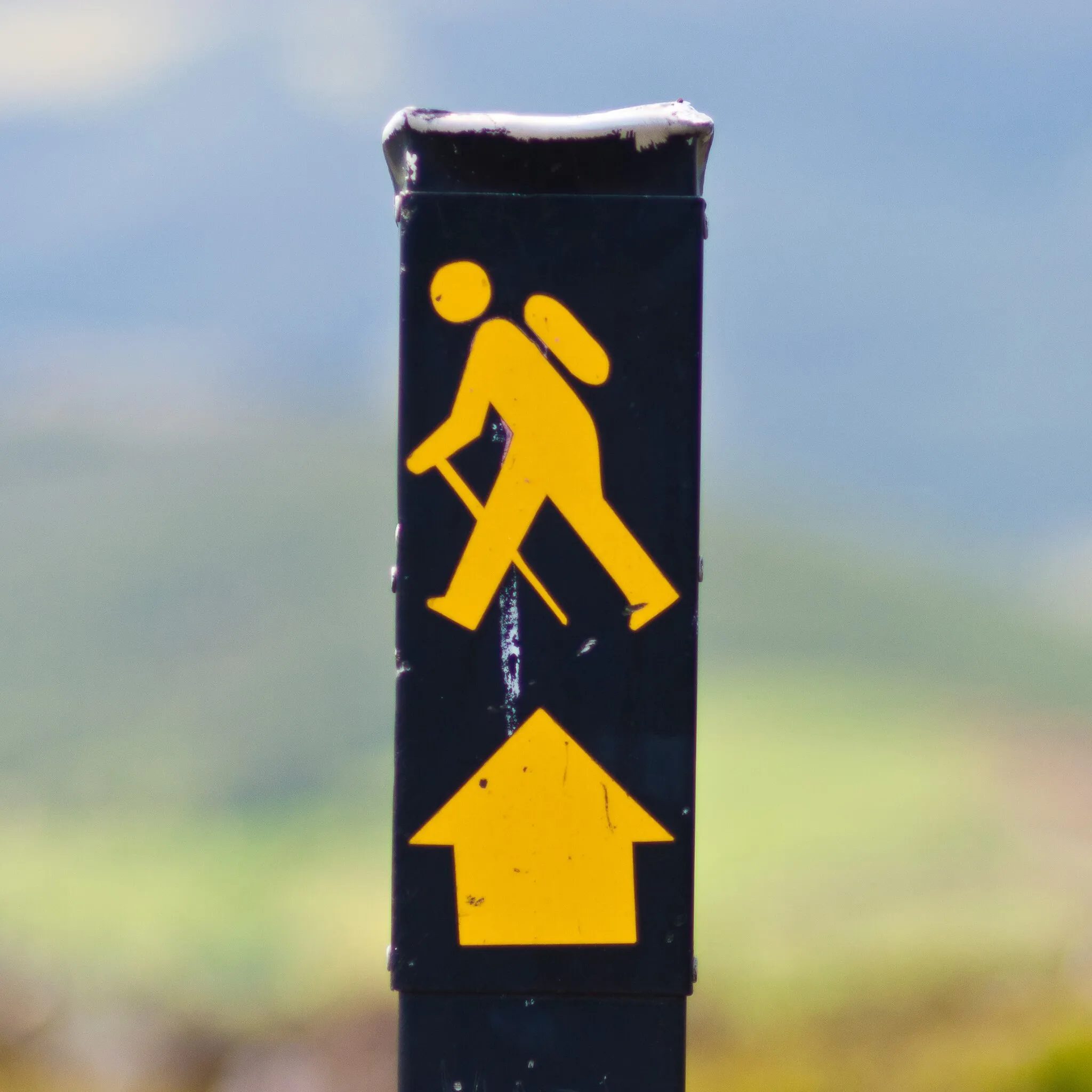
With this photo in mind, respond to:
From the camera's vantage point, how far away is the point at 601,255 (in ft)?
4.29

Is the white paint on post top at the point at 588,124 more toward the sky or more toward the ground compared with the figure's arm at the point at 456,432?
more toward the sky

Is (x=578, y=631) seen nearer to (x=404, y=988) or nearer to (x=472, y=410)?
(x=472, y=410)

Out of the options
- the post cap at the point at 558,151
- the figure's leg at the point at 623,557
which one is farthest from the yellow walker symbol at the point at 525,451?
the post cap at the point at 558,151

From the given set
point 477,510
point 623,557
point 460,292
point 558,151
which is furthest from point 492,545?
point 558,151

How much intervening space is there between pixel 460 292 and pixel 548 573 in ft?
1.17

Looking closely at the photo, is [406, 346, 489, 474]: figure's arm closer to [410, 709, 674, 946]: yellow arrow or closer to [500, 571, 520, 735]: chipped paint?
[500, 571, 520, 735]: chipped paint

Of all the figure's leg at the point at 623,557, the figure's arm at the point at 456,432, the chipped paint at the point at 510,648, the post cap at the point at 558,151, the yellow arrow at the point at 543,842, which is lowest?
the yellow arrow at the point at 543,842

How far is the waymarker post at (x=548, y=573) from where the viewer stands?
1299 millimetres

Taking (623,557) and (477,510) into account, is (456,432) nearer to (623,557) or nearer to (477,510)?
(477,510)

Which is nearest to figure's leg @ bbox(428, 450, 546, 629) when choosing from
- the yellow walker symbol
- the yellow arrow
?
the yellow walker symbol

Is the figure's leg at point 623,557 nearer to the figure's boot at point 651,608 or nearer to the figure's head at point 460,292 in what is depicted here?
the figure's boot at point 651,608

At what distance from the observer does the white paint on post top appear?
4.28 ft

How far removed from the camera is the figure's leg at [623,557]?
51.0 inches

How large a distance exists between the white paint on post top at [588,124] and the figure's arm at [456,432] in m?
0.32
